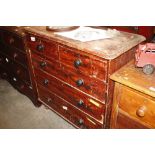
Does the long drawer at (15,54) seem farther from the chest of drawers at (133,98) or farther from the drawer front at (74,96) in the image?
the chest of drawers at (133,98)

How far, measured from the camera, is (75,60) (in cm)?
164

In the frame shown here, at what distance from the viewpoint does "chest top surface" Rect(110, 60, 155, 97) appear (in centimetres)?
122

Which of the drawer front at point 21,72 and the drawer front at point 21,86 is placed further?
the drawer front at point 21,86

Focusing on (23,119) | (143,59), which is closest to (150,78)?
(143,59)

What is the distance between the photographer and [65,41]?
1608 millimetres

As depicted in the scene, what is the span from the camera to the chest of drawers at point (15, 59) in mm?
2236

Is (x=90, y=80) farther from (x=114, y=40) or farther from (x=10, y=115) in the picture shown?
(x=10, y=115)

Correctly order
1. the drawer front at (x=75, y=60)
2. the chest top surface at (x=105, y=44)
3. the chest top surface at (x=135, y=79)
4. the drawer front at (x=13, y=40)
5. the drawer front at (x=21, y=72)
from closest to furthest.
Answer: the chest top surface at (x=135, y=79)
the chest top surface at (x=105, y=44)
the drawer front at (x=75, y=60)
the drawer front at (x=13, y=40)
the drawer front at (x=21, y=72)

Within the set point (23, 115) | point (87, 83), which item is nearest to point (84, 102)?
point (87, 83)

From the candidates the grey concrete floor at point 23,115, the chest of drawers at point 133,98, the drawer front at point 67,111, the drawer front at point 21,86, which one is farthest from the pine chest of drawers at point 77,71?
the drawer front at point 21,86

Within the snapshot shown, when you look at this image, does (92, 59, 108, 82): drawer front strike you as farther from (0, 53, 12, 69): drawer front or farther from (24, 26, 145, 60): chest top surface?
(0, 53, 12, 69): drawer front

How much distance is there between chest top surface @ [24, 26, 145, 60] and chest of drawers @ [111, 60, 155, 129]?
0.15 m

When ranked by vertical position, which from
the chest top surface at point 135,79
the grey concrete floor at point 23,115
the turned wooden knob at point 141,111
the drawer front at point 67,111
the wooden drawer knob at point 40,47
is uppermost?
the wooden drawer knob at point 40,47

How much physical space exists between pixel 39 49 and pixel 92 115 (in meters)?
0.87
